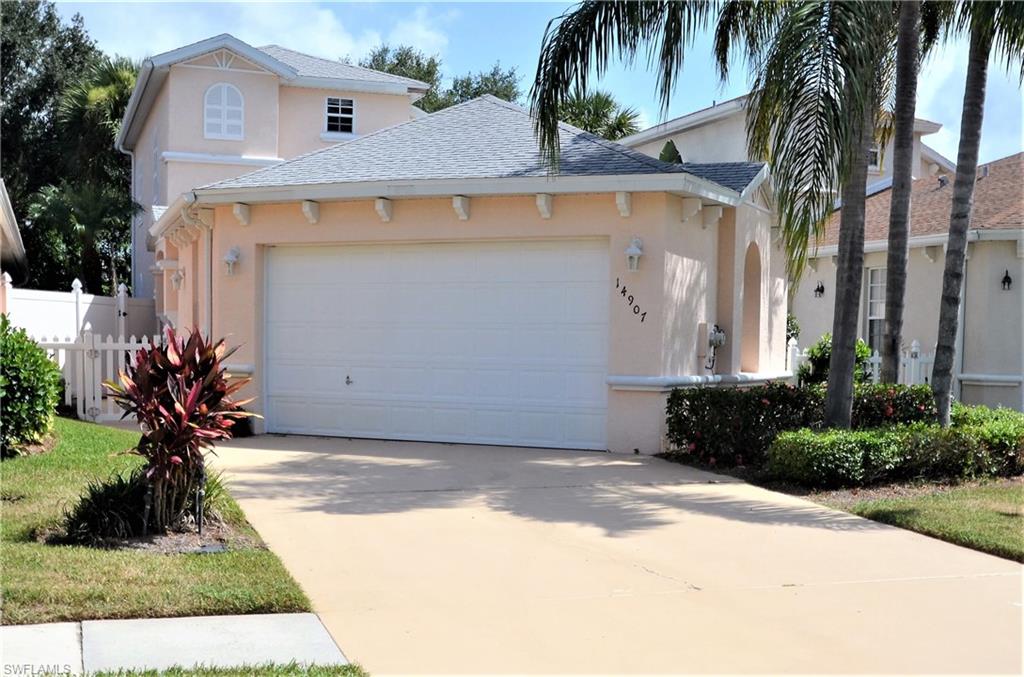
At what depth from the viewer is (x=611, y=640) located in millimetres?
5145

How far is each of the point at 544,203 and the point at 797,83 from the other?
136 inches

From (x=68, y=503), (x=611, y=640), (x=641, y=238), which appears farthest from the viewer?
(x=641, y=238)

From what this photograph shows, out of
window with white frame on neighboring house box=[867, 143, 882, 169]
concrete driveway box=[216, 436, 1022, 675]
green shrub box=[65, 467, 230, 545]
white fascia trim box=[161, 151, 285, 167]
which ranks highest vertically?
white fascia trim box=[161, 151, 285, 167]

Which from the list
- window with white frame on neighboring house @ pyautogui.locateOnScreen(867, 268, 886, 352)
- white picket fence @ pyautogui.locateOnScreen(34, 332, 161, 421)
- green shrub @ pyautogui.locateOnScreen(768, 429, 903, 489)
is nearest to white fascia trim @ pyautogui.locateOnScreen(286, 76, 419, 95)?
white picket fence @ pyautogui.locateOnScreen(34, 332, 161, 421)

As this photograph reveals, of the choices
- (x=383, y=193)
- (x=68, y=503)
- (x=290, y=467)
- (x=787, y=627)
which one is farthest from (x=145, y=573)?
(x=383, y=193)

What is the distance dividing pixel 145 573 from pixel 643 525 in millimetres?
3871

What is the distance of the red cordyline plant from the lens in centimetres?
677

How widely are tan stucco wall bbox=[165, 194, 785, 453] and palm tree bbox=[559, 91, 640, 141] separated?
16.2 meters

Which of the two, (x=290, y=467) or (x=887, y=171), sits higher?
(x=887, y=171)

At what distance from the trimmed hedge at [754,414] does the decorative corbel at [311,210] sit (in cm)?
526

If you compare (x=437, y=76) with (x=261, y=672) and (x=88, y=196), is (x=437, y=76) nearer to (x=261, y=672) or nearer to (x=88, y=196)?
(x=88, y=196)

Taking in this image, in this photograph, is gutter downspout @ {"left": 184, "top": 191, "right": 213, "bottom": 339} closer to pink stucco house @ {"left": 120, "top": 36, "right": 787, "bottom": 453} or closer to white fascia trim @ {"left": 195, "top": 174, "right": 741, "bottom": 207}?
pink stucco house @ {"left": 120, "top": 36, "right": 787, "bottom": 453}

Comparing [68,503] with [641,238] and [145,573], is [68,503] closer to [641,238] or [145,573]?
[145,573]

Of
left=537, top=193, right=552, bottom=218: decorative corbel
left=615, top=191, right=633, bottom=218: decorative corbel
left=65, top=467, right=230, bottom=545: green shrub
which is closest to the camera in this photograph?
left=65, top=467, right=230, bottom=545: green shrub
